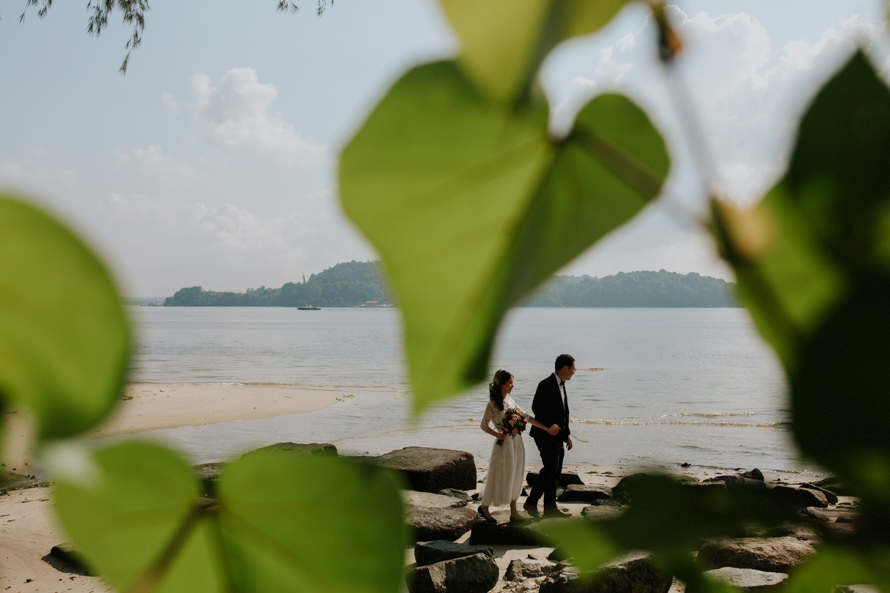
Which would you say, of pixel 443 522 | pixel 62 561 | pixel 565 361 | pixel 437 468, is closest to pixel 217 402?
pixel 437 468

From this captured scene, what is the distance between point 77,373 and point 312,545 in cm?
5

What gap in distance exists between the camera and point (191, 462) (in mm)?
119

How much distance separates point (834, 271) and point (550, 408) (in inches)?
260

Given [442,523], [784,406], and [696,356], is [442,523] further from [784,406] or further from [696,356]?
[696,356]

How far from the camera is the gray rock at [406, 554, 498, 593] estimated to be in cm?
463

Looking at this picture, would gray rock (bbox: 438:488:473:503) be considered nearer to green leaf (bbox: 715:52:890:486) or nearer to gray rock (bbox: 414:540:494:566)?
gray rock (bbox: 414:540:494:566)

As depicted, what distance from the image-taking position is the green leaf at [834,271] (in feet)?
0.26

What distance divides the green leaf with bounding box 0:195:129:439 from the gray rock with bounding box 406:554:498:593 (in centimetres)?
487

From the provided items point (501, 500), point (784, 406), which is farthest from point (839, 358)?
point (501, 500)

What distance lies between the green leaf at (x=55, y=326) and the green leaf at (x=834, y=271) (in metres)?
0.09

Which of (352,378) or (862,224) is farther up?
(862,224)

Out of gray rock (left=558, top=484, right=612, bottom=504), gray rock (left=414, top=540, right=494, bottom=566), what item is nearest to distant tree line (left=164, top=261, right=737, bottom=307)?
gray rock (left=414, top=540, right=494, bottom=566)

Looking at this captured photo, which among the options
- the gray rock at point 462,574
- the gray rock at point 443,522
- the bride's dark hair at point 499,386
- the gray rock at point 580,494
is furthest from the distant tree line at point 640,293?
the gray rock at point 580,494

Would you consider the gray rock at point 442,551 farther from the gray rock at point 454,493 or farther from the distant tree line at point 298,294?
the distant tree line at point 298,294
